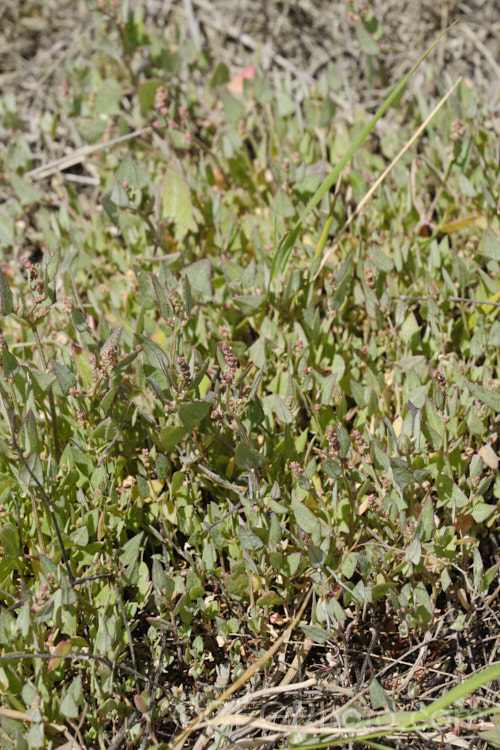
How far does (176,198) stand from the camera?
2.43 metres

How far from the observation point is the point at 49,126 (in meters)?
2.97

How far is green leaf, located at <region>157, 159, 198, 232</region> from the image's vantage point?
2395 millimetres

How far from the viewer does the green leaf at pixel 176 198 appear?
239 centimetres

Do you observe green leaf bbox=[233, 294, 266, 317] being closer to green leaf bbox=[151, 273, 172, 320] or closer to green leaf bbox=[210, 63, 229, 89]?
green leaf bbox=[151, 273, 172, 320]

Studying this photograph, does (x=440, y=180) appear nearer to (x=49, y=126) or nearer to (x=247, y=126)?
(x=247, y=126)

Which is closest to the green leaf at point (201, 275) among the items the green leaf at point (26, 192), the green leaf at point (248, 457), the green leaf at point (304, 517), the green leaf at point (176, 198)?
the green leaf at point (176, 198)

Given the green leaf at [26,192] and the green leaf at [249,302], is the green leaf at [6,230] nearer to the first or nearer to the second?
the green leaf at [26,192]

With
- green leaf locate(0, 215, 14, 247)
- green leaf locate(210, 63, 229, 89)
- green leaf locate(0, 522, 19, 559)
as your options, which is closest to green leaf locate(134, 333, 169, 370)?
green leaf locate(0, 522, 19, 559)

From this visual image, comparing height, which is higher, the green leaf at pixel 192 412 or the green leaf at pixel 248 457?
the green leaf at pixel 192 412

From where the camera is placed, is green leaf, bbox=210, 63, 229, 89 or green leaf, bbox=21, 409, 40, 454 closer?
green leaf, bbox=21, 409, 40, 454

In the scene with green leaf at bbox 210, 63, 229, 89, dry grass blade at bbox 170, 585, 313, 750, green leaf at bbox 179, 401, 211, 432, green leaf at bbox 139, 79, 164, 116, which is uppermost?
green leaf at bbox 210, 63, 229, 89

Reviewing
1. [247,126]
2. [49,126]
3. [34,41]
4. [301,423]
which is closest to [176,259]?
[301,423]

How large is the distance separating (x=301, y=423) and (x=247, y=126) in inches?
54.3

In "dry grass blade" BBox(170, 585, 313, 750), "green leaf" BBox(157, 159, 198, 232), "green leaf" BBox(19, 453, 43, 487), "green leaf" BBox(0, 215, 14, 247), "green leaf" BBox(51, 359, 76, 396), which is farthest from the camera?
"green leaf" BBox(0, 215, 14, 247)
